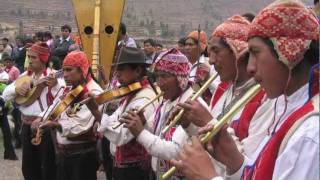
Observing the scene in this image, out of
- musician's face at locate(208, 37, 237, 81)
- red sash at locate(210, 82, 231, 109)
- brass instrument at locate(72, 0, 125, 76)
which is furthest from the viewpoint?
brass instrument at locate(72, 0, 125, 76)

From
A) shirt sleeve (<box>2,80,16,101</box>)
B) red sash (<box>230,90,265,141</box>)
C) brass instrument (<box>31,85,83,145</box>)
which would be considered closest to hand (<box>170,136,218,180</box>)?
red sash (<box>230,90,265,141</box>)

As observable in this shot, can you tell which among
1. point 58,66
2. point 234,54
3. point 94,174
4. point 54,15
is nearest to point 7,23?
point 54,15

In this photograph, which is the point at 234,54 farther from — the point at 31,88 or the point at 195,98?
the point at 31,88

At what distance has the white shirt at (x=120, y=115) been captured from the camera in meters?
4.65

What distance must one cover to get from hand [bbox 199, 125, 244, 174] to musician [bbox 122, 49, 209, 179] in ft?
3.78

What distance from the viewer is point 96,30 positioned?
7672mm

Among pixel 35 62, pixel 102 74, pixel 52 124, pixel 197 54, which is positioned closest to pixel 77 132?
pixel 52 124

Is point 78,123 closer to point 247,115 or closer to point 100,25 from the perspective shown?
point 100,25

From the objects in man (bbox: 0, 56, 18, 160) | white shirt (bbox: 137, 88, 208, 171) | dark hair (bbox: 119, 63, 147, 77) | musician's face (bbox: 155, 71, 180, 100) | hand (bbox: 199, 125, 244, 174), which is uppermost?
hand (bbox: 199, 125, 244, 174)

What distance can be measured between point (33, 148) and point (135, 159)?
2.45 meters

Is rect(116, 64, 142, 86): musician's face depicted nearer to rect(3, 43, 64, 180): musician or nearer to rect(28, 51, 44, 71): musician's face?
rect(3, 43, 64, 180): musician

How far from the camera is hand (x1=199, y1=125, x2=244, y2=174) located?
251 centimetres

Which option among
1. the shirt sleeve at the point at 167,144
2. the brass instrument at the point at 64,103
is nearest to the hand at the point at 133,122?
the shirt sleeve at the point at 167,144

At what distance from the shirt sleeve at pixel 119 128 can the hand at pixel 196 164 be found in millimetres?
2437
